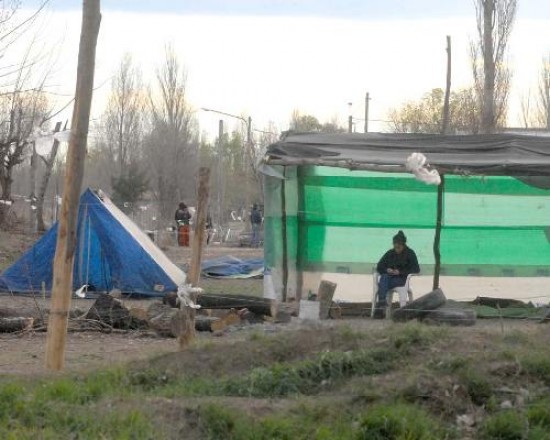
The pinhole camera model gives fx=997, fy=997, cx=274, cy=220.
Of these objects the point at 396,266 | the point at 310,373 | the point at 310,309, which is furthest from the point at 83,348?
the point at 396,266

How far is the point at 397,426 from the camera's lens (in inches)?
263

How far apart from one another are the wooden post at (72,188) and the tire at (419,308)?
17.4 ft

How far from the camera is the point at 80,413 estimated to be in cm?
671

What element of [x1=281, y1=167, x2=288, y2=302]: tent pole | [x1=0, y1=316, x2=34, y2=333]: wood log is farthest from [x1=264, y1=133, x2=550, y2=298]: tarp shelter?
[x1=0, y1=316, x2=34, y2=333]: wood log

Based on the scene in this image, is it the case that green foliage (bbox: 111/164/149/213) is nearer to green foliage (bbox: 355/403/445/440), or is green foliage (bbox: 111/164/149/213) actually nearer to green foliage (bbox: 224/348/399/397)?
green foliage (bbox: 224/348/399/397)

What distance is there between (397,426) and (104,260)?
11.8 m

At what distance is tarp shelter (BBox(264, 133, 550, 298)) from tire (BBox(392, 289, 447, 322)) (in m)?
2.92

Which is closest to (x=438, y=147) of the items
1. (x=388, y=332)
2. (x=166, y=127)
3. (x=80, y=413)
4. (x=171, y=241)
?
(x=388, y=332)

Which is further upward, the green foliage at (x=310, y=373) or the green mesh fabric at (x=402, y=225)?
the green mesh fabric at (x=402, y=225)

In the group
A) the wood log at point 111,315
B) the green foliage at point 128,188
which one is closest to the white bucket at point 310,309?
the wood log at point 111,315

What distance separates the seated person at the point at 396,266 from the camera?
14766mm

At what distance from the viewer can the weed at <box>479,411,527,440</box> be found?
684cm

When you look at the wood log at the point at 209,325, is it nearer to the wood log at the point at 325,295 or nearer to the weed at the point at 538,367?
the wood log at the point at 325,295

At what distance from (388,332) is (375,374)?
915 mm
